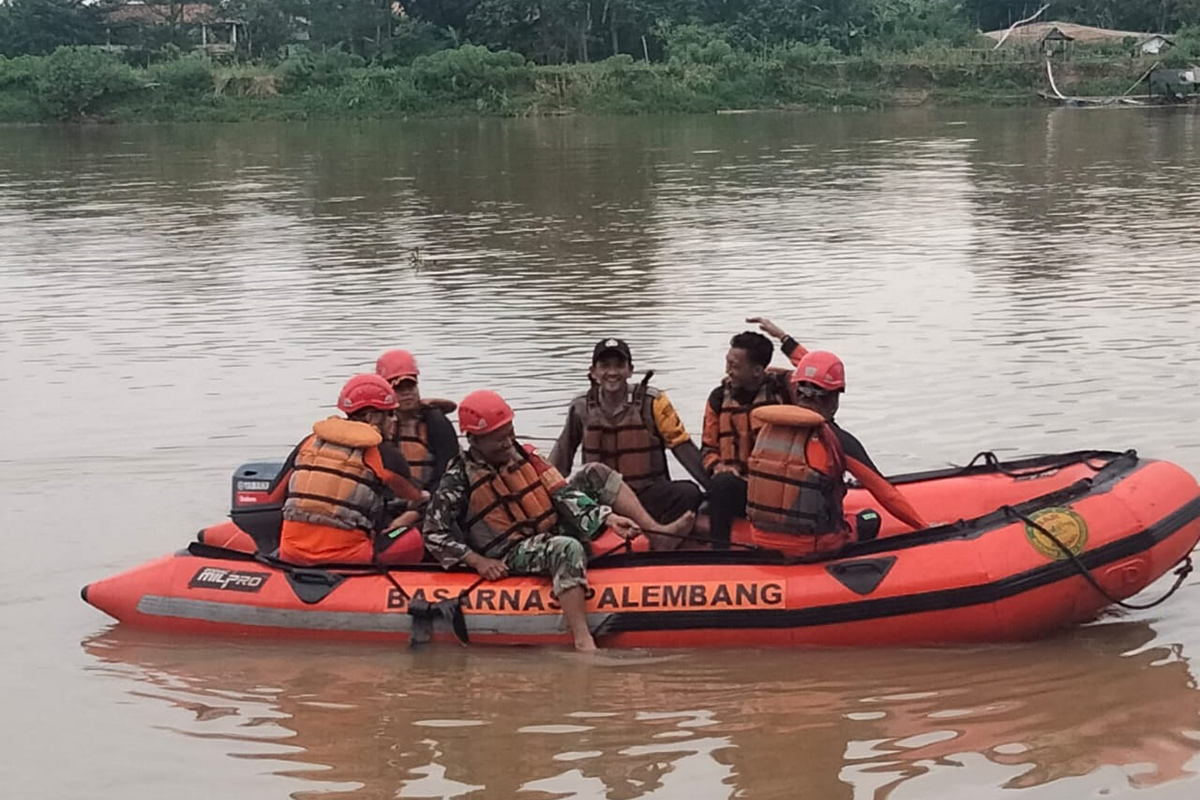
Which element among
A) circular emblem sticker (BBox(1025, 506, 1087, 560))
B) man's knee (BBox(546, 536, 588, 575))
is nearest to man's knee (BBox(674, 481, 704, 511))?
man's knee (BBox(546, 536, 588, 575))

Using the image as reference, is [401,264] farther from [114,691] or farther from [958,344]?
[114,691]

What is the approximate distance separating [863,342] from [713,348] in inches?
41.1

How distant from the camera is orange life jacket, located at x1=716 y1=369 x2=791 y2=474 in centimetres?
685

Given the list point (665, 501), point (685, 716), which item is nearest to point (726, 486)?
point (665, 501)

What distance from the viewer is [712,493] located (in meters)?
6.56

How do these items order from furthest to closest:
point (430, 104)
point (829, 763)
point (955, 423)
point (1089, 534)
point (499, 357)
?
1. point (430, 104)
2. point (499, 357)
3. point (955, 423)
4. point (1089, 534)
5. point (829, 763)

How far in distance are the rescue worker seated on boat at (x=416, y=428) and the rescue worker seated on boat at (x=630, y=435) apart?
530 millimetres

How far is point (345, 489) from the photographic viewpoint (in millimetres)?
6301

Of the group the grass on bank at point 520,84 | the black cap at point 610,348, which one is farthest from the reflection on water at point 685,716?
the grass on bank at point 520,84

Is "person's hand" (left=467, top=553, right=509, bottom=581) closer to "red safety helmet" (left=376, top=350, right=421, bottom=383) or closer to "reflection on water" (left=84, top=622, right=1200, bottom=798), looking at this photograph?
"reflection on water" (left=84, top=622, right=1200, bottom=798)

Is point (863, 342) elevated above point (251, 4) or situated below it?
below

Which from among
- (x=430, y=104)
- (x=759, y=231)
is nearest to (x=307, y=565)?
(x=759, y=231)

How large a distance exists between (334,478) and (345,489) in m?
0.06

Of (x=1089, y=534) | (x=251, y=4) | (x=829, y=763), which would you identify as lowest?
(x=829, y=763)
